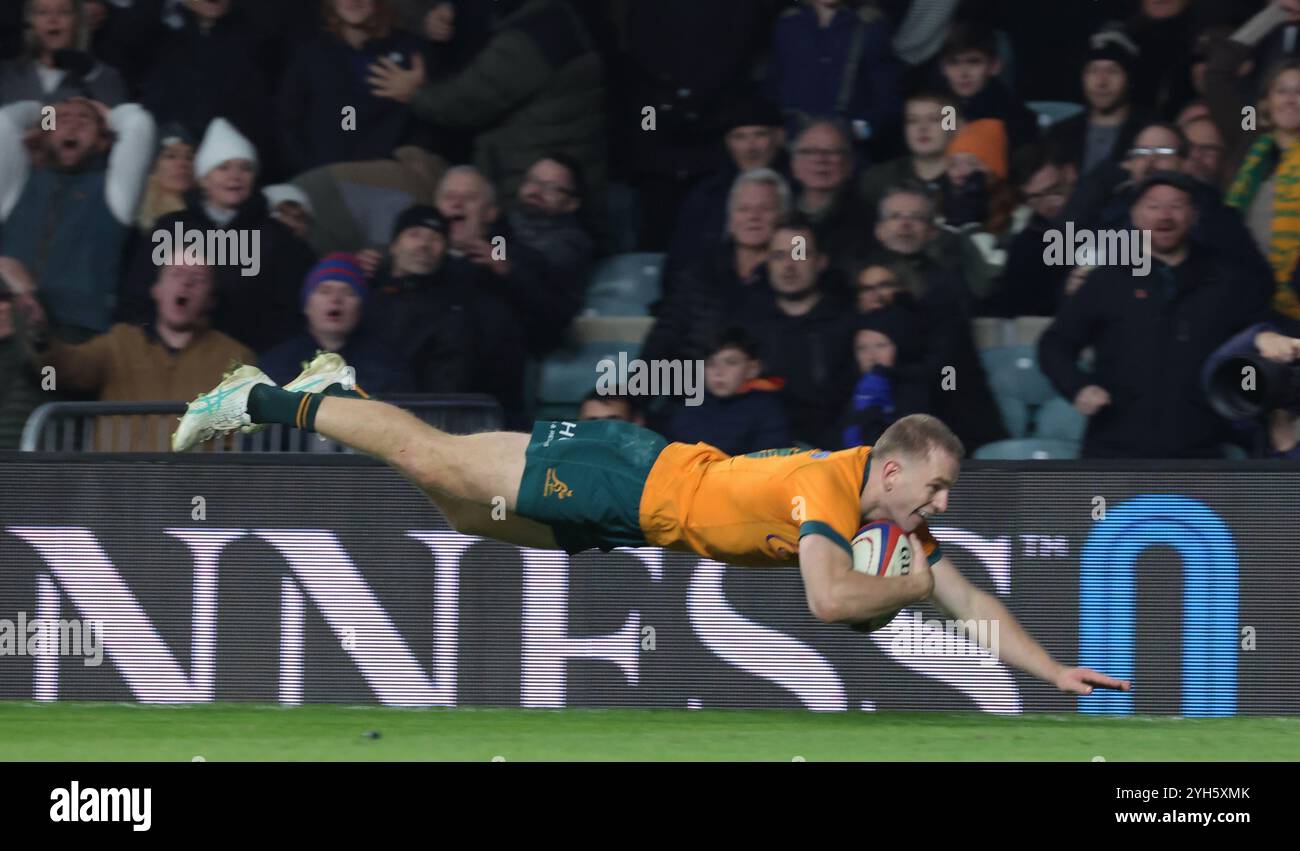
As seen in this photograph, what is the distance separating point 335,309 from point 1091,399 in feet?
11.2

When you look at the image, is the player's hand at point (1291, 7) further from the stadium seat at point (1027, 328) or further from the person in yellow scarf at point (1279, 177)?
the stadium seat at point (1027, 328)

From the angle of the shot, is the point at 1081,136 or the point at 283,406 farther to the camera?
the point at 1081,136

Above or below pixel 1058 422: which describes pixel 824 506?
below

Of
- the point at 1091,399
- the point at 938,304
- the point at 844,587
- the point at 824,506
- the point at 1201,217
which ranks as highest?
the point at 1201,217

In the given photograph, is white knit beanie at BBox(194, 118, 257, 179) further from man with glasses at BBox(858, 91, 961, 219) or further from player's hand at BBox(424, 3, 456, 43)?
man with glasses at BBox(858, 91, 961, 219)

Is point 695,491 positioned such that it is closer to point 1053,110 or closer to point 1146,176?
point 1146,176

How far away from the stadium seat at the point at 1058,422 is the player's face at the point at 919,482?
2.81 m

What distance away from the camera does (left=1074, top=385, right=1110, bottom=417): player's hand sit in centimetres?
840

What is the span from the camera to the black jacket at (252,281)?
29.9 ft

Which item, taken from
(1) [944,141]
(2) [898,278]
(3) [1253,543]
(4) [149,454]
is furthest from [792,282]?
(4) [149,454]

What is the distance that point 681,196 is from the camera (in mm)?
9789

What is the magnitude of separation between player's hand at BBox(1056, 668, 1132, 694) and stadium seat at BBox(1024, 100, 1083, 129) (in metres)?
4.15

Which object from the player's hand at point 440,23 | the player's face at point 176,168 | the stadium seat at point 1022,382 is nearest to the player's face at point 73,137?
the player's face at point 176,168

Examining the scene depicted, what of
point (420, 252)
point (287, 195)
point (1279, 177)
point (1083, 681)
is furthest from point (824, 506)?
point (287, 195)
